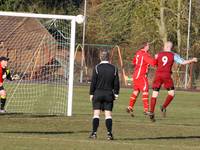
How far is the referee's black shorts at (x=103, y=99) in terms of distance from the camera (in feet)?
50.1

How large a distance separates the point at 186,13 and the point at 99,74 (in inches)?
1649

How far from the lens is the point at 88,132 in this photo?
1714cm

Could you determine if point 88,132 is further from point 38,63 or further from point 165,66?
point 38,63

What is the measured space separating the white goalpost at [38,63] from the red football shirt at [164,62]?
3179 mm

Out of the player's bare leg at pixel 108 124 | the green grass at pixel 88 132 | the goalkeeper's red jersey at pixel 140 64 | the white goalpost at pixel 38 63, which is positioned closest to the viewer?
the green grass at pixel 88 132

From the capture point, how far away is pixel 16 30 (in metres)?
44.2

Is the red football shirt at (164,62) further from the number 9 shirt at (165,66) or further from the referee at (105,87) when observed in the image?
the referee at (105,87)

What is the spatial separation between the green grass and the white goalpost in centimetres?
228

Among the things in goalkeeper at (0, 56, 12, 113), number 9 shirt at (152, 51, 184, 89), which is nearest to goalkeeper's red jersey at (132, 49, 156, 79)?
number 9 shirt at (152, 51, 184, 89)

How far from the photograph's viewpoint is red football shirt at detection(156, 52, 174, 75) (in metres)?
20.3

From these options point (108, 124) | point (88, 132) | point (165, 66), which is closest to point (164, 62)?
point (165, 66)

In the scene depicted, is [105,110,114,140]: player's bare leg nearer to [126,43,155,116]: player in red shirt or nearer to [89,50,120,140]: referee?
[89,50,120,140]: referee

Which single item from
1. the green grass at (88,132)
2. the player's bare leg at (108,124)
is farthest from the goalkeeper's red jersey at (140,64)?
the player's bare leg at (108,124)

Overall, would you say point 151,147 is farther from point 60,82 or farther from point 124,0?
point 124,0
